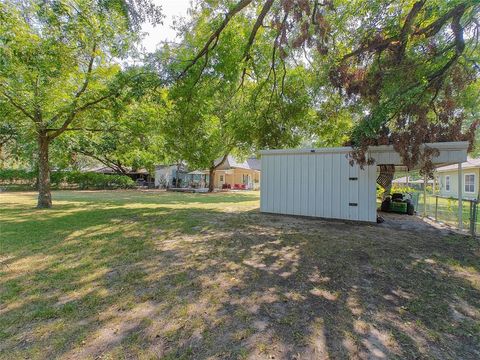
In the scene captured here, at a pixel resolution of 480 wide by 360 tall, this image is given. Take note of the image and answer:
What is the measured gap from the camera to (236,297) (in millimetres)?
3270

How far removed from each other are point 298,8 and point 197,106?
17.5 ft

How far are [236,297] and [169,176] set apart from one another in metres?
31.3

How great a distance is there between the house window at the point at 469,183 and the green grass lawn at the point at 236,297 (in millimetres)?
17494

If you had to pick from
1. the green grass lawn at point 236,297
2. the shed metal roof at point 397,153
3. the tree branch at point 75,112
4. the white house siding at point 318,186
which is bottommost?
the green grass lawn at point 236,297

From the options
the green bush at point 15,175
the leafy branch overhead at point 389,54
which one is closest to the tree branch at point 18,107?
the leafy branch overhead at point 389,54

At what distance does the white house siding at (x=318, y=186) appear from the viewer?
332 inches

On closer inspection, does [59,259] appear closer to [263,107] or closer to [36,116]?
[36,116]

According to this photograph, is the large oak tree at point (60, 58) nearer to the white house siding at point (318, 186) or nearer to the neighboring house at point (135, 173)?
the white house siding at point (318, 186)

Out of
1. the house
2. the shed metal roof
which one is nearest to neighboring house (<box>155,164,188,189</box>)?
the house

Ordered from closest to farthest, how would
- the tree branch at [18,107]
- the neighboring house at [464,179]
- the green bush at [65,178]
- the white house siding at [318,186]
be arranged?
the white house siding at [318,186] → the tree branch at [18,107] → the neighboring house at [464,179] → the green bush at [65,178]

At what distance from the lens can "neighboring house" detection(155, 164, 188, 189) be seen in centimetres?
3266

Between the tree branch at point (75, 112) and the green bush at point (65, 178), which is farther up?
the tree branch at point (75, 112)

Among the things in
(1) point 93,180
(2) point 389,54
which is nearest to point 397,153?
(2) point 389,54

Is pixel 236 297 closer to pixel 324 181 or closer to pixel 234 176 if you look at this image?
pixel 324 181
